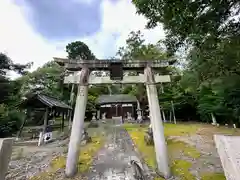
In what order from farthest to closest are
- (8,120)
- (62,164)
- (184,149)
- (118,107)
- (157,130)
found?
1. (118,107)
2. (8,120)
3. (184,149)
4. (62,164)
5. (157,130)

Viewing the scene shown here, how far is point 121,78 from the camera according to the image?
17.7ft

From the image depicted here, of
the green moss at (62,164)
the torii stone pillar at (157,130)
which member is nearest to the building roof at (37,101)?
the green moss at (62,164)

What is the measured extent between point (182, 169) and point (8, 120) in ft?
44.6

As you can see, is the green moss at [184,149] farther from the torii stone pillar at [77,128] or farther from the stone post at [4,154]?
the stone post at [4,154]

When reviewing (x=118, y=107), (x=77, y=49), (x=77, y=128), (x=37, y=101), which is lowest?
(x=77, y=128)

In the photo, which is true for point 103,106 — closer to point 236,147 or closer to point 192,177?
point 192,177

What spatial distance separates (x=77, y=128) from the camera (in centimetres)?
489

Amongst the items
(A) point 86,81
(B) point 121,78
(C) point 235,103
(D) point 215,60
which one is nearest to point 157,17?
(B) point 121,78

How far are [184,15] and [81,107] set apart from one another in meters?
4.54

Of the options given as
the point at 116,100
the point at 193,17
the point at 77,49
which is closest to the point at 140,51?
the point at 116,100

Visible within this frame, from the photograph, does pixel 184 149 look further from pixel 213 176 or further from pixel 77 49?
pixel 77 49

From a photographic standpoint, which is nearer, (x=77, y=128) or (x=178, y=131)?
(x=77, y=128)

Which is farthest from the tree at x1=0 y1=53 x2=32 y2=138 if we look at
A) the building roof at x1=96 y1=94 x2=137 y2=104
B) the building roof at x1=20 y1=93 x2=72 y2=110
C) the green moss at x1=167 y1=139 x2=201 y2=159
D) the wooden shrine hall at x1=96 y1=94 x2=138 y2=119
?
the wooden shrine hall at x1=96 y1=94 x2=138 y2=119

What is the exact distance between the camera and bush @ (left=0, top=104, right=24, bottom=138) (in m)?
11.9
